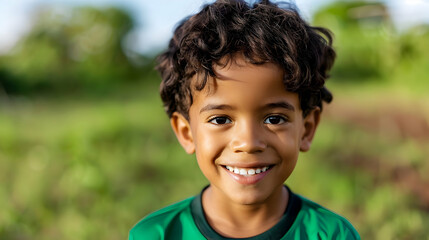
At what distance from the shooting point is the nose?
5.27 ft

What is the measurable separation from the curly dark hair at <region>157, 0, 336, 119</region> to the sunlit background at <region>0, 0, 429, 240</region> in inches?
55.9

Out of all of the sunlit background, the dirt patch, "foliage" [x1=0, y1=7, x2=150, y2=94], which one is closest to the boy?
the sunlit background

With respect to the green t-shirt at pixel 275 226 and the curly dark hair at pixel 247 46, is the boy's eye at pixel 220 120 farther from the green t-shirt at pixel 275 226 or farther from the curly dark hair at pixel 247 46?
the green t-shirt at pixel 275 226

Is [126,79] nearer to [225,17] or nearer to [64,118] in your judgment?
[64,118]

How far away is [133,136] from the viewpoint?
4.64 metres

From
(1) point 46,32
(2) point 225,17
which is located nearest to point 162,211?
(2) point 225,17

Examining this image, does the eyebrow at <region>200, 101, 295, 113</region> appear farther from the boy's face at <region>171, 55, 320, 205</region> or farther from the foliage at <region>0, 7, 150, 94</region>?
the foliage at <region>0, 7, 150, 94</region>

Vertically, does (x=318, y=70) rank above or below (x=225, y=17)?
below

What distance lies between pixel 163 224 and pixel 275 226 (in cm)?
40

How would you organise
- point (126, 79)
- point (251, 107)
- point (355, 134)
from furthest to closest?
1. point (126, 79)
2. point (355, 134)
3. point (251, 107)

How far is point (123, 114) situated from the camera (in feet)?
17.6

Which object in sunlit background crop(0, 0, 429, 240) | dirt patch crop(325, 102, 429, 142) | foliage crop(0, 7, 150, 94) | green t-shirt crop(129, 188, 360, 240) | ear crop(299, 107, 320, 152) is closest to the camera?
green t-shirt crop(129, 188, 360, 240)

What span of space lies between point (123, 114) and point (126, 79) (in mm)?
2218

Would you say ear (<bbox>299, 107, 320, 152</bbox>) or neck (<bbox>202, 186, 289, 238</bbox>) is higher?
ear (<bbox>299, 107, 320, 152</bbox>)
